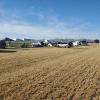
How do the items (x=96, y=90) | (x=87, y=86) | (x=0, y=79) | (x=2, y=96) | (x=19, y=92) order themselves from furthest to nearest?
(x=0, y=79) → (x=87, y=86) → (x=96, y=90) → (x=19, y=92) → (x=2, y=96)

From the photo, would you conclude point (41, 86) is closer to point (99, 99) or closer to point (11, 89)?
point (11, 89)

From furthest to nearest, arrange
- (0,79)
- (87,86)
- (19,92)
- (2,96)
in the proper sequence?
(0,79) < (87,86) < (19,92) < (2,96)

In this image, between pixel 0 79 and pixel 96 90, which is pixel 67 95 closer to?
pixel 96 90

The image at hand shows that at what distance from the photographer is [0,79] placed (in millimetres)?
12242

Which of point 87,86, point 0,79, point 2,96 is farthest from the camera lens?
point 0,79

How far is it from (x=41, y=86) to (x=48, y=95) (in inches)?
65.0

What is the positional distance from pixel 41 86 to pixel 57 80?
1.79 metres

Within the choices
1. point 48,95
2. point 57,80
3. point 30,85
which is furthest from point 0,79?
point 48,95

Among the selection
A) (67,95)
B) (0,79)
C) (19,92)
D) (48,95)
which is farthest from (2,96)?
(0,79)

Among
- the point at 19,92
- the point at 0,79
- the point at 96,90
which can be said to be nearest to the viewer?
the point at 19,92

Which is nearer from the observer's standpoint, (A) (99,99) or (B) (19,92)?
(A) (99,99)

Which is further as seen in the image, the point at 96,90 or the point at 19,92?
the point at 96,90

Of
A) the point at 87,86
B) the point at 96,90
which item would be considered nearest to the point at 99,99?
the point at 96,90

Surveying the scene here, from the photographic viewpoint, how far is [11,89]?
10.2 metres
